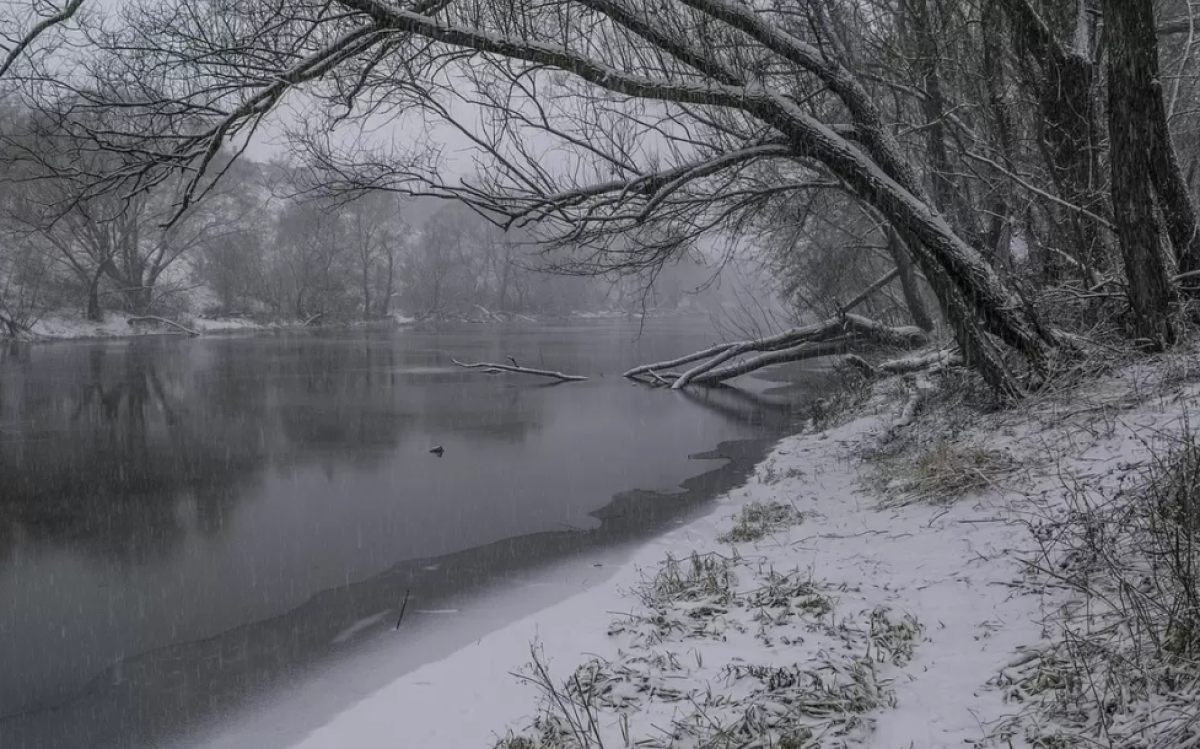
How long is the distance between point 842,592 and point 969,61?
858 cm

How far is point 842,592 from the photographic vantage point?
4.54 meters

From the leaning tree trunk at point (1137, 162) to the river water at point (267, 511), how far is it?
16.3 feet

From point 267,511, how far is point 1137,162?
374 inches

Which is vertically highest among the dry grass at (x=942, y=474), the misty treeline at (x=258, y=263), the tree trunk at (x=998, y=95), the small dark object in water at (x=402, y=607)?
the misty treeline at (x=258, y=263)

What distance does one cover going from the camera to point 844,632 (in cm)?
392

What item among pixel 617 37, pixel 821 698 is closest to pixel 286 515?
pixel 617 37

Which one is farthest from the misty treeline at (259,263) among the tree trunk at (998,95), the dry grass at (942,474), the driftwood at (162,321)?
the dry grass at (942,474)

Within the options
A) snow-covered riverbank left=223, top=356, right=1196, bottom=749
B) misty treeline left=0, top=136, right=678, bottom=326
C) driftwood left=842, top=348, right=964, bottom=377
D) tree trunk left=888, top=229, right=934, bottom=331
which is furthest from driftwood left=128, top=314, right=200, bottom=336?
snow-covered riverbank left=223, top=356, right=1196, bottom=749

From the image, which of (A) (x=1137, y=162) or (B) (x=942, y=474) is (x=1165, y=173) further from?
(B) (x=942, y=474)

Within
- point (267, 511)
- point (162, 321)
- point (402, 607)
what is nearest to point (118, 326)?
point (162, 321)

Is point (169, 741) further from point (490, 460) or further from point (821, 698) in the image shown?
point (490, 460)

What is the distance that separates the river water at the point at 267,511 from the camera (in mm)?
5031

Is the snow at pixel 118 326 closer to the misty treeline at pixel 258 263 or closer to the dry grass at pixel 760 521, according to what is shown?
the misty treeline at pixel 258 263

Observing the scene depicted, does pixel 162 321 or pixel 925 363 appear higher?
pixel 162 321
